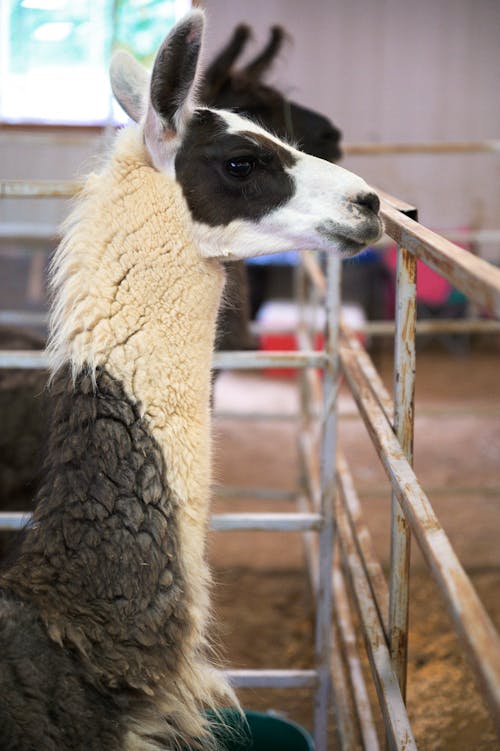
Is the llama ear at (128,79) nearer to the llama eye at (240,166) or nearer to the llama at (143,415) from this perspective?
the llama at (143,415)

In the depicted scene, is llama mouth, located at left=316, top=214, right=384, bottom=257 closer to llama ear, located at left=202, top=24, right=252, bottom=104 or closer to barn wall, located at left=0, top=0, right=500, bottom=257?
A: llama ear, located at left=202, top=24, right=252, bottom=104

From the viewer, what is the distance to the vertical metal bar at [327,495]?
8.17 ft

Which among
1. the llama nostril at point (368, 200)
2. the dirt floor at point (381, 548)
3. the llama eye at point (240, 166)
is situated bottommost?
the dirt floor at point (381, 548)

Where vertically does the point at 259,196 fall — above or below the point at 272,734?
above

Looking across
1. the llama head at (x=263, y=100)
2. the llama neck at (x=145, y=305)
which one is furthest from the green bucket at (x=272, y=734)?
the llama head at (x=263, y=100)

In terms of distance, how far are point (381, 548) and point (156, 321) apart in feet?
8.97

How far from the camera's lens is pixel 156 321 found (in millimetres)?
1729

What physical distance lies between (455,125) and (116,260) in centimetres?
750

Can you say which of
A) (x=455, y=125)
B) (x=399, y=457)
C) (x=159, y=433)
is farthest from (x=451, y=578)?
(x=455, y=125)

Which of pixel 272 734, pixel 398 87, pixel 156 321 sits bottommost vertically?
pixel 272 734

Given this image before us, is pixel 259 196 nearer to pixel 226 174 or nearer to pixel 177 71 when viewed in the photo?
pixel 226 174

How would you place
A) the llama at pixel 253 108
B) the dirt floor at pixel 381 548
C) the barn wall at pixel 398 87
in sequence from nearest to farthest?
the dirt floor at pixel 381 548 → the llama at pixel 253 108 → the barn wall at pixel 398 87

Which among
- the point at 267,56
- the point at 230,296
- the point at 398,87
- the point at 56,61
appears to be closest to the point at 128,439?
the point at 230,296

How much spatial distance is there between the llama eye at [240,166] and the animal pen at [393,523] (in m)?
0.29
